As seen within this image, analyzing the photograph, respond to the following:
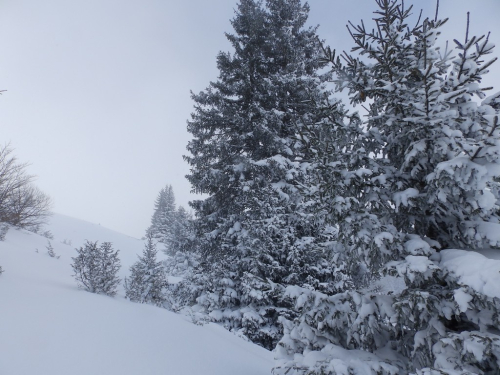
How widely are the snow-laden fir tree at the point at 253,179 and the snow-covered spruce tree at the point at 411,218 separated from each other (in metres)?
3.65

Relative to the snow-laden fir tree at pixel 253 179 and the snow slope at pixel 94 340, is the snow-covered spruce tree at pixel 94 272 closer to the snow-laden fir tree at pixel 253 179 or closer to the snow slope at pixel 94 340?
the snow slope at pixel 94 340

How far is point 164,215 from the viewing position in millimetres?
36875

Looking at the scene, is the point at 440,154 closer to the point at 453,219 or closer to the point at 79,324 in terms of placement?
the point at 453,219

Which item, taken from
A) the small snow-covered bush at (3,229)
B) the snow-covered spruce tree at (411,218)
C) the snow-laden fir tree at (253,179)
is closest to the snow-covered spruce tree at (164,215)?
the small snow-covered bush at (3,229)

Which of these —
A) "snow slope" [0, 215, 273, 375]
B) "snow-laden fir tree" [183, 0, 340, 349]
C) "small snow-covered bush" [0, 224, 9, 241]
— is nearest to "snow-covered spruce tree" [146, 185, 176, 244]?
"small snow-covered bush" [0, 224, 9, 241]

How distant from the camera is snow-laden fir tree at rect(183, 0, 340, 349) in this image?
7.77m

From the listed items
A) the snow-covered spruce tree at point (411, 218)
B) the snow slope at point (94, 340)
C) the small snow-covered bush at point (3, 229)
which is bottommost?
the small snow-covered bush at point (3, 229)

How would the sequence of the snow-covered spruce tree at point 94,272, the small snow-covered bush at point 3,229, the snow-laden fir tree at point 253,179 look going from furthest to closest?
1. the small snow-covered bush at point 3,229
2. the snow-laden fir tree at point 253,179
3. the snow-covered spruce tree at point 94,272

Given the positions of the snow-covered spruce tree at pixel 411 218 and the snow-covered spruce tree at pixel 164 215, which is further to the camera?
the snow-covered spruce tree at pixel 164 215

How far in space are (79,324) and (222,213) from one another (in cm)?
619

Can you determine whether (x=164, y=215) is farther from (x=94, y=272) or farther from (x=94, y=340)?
(x=94, y=340)

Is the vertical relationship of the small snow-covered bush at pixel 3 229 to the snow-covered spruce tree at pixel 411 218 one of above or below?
below

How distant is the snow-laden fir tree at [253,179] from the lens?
7766 mm

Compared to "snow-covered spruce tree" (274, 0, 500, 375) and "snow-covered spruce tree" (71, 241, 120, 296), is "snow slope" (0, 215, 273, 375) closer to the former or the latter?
"snow-covered spruce tree" (71, 241, 120, 296)
